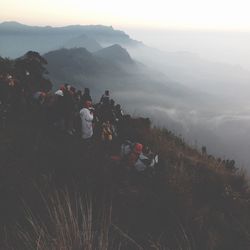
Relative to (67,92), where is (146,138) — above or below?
below

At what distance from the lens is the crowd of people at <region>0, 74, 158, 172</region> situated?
43.4 feet

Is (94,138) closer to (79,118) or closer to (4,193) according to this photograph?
(79,118)

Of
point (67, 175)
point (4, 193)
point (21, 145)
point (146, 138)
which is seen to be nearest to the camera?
point (4, 193)

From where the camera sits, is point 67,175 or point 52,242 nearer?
point 52,242

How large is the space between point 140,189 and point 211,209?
217 cm

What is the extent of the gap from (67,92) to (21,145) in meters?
2.32

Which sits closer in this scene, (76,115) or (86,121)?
(86,121)

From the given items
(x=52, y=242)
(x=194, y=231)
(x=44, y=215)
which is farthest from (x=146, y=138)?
(x=52, y=242)

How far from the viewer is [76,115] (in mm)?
13938

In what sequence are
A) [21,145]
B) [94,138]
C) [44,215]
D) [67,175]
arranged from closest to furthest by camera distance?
1. [44,215]
2. [67,175]
3. [21,145]
4. [94,138]

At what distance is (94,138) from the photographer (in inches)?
575

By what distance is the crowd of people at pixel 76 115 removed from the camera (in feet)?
43.4

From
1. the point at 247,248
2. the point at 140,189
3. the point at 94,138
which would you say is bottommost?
the point at 247,248

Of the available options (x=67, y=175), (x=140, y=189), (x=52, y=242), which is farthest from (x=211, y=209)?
(x=52, y=242)
